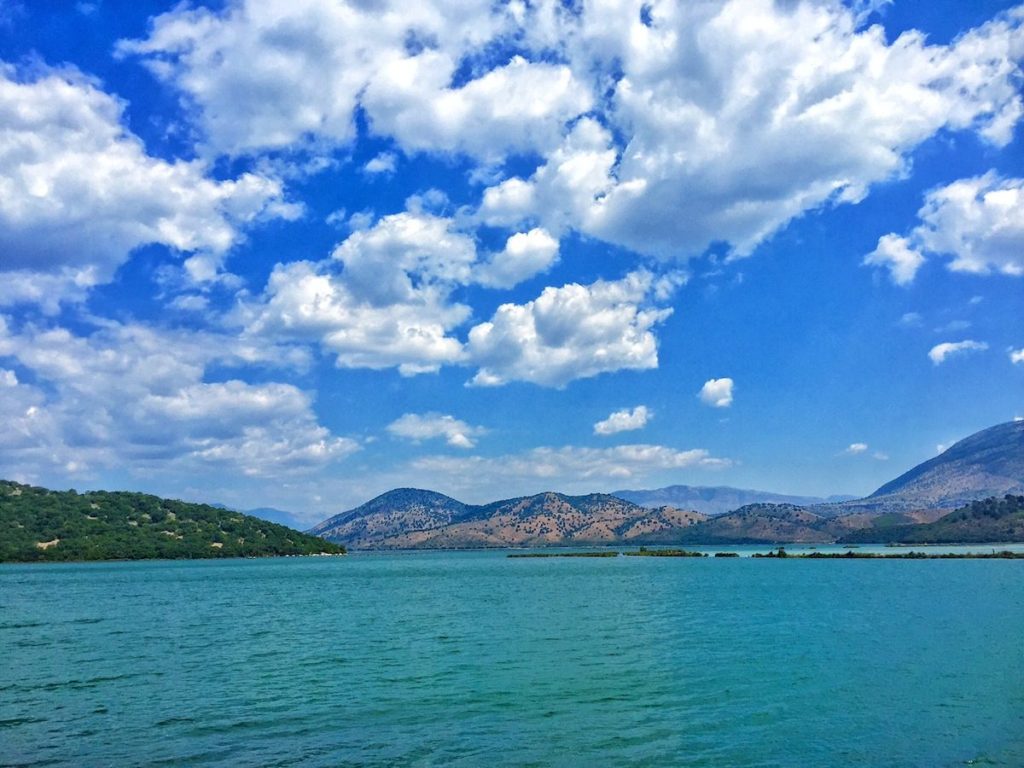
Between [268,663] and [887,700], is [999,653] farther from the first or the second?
[268,663]

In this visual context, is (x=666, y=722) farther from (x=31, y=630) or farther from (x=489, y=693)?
(x=31, y=630)

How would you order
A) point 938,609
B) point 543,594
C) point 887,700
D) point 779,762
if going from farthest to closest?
1. point 543,594
2. point 938,609
3. point 887,700
4. point 779,762

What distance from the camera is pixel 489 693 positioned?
40.9m

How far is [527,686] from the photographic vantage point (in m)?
42.7

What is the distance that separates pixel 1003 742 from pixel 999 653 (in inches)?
984

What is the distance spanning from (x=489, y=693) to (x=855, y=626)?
138 feet

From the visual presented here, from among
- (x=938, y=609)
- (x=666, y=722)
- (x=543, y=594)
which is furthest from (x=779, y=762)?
(x=543, y=594)

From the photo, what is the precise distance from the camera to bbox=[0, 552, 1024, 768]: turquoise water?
30.4 meters

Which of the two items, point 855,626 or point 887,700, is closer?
point 887,700

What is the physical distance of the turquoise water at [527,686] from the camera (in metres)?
30.4

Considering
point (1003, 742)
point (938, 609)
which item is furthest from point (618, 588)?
point (1003, 742)

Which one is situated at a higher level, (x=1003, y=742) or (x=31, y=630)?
(x=31, y=630)

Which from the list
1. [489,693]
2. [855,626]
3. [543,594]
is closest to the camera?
[489,693]

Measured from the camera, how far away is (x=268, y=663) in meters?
53.0
